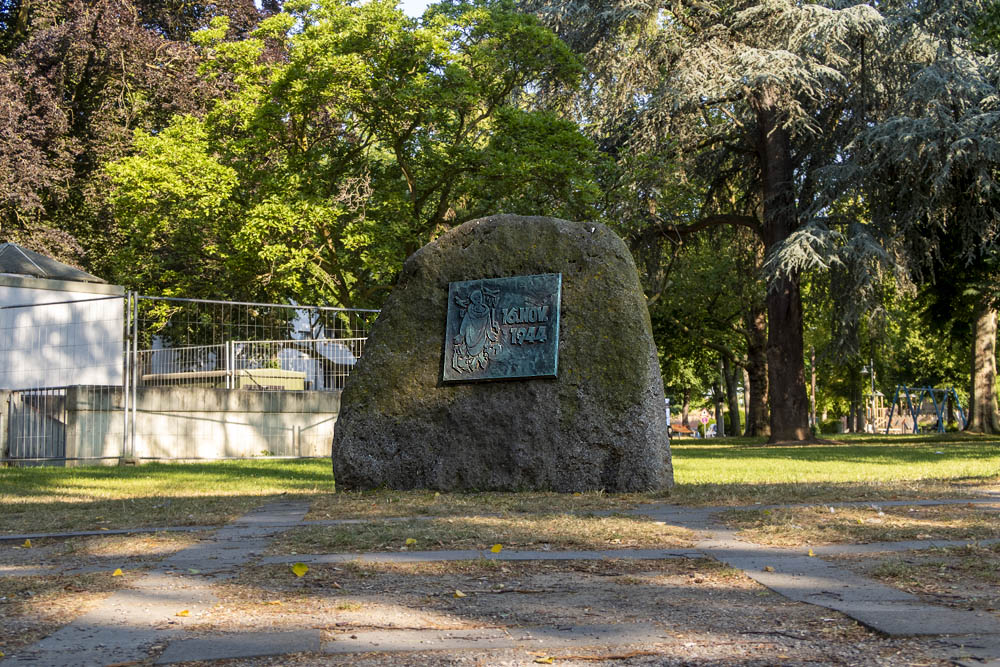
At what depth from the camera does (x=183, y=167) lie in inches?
821

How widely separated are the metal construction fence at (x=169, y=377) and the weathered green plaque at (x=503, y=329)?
7.88 m

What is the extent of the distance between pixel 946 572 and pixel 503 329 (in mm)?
5087

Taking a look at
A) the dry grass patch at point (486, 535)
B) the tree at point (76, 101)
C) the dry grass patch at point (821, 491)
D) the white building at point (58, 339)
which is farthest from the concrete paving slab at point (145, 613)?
the tree at point (76, 101)

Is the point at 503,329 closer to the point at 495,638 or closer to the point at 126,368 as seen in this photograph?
the point at 495,638

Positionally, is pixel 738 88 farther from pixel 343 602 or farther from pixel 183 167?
pixel 343 602

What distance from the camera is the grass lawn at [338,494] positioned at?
24.5ft

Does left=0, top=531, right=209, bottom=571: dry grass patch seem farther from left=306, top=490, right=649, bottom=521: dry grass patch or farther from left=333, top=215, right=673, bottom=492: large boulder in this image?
left=333, top=215, right=673, bottom=492: large boulder

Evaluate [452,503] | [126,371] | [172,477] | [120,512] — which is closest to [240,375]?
[126,371]

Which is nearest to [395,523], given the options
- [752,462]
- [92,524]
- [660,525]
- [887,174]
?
[660,525]

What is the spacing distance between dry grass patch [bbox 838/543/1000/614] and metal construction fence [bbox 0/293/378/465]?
12611 mm

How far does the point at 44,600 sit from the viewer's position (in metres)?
4.37

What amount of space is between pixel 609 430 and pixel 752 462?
700cm

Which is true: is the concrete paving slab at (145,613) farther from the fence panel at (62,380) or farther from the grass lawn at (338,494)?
the fence panel at (62,380)

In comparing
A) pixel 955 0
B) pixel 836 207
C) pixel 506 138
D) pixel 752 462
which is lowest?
pixel 752 462
